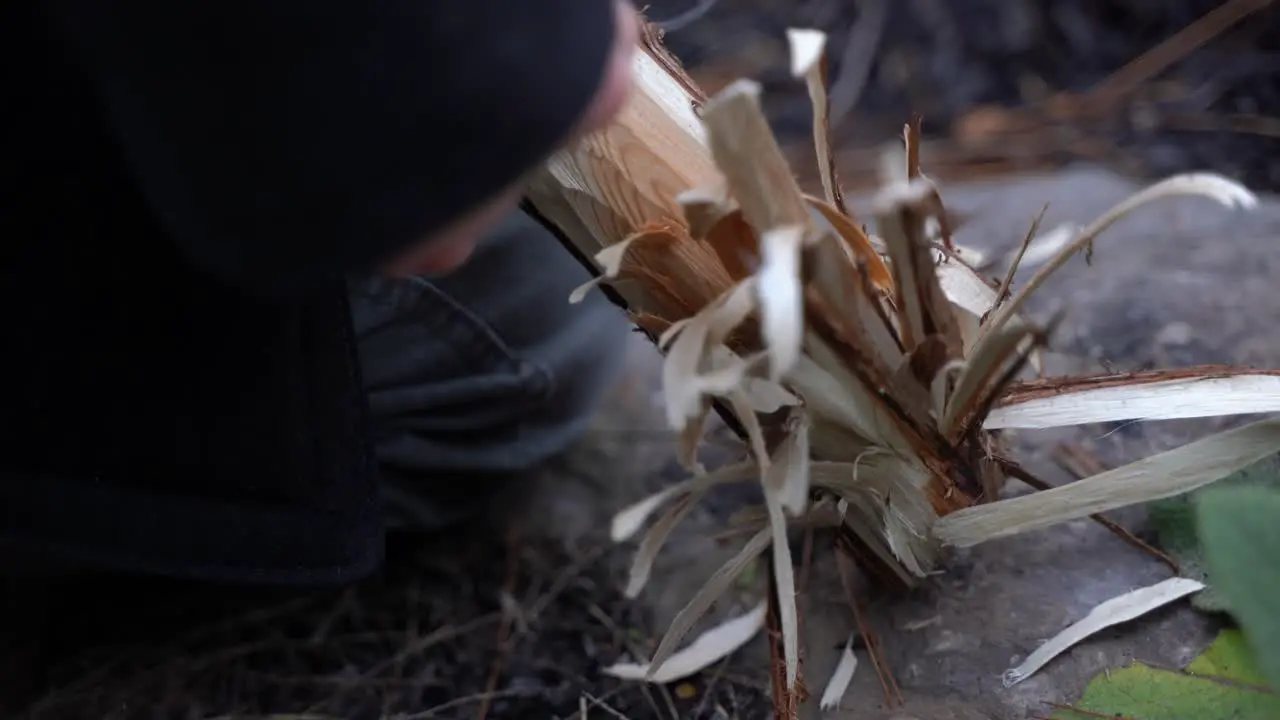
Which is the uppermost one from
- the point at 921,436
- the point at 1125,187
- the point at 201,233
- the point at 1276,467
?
the point at 201,233

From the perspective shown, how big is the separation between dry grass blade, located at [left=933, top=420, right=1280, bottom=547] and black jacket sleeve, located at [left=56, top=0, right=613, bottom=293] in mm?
397

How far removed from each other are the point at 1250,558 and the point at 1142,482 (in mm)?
150

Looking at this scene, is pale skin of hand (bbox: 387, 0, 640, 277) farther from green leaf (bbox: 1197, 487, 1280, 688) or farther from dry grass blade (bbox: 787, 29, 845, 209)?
green leaf (bbox: 1197, 487, 1280, 688)

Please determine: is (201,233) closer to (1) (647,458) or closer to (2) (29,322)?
(2) (29,322)

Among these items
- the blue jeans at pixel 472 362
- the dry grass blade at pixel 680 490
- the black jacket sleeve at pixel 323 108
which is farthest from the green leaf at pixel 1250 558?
the blue jeans at pixel 472 362

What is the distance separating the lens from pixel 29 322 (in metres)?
0.67

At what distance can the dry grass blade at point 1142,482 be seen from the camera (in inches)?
26.3

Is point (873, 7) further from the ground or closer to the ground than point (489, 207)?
closer to the ground

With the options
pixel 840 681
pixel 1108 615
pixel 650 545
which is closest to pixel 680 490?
pixel 650 545

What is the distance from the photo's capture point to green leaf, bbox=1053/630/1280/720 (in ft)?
2.10

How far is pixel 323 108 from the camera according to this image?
435 mm

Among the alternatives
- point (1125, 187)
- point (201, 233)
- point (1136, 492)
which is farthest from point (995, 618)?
point (1125, 187)

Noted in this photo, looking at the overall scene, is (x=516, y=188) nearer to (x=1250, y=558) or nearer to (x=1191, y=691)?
(x=1250, y=558)

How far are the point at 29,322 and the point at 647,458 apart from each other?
610mm
